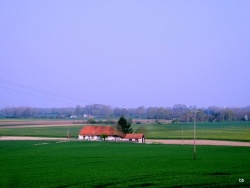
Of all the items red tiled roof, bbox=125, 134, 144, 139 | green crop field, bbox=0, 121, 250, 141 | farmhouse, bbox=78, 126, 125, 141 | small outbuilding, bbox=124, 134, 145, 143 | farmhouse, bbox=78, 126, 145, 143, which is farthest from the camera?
farmhouse, bbox=78, 126, 125, 141

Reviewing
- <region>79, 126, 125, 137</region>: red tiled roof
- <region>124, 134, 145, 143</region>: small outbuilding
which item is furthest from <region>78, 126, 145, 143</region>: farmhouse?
<region>124, 134, 145, 143</region>: small outbuilding

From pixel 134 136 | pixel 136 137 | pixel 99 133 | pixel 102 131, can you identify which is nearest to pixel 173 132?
pixel 102 131

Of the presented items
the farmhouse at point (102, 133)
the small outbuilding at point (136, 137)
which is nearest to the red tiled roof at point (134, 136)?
the small outbuilding at point (136, 137)

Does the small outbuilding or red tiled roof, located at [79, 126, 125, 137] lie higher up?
red tiled roof, located at [79, 126, 125, 137]

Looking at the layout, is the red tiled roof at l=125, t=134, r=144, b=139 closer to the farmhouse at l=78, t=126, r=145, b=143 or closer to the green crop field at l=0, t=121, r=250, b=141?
the farmhouse at l=78, t=126, r=145, b=143

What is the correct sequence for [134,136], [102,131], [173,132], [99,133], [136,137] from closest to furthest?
1. [136,137]
2. [134,136]
3. [102,131]
4. [99,133]
5. [173,132]

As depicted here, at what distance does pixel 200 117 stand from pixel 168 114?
27861 mm

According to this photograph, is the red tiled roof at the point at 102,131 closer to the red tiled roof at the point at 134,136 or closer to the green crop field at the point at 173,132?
the red tiled roof at the point at 134,136

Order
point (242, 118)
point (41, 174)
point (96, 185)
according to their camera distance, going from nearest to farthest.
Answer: point (96, 185)
point (41, 174)
point (242, 118)

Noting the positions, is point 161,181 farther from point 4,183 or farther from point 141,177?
point 4,183

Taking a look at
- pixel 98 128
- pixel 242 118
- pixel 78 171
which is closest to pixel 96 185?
pixel 78 171

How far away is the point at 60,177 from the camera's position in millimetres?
27703

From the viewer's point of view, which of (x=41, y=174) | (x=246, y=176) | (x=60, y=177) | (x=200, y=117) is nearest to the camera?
(x=246, y=176)

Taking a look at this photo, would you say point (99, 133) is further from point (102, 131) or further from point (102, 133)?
point (102, 133)
